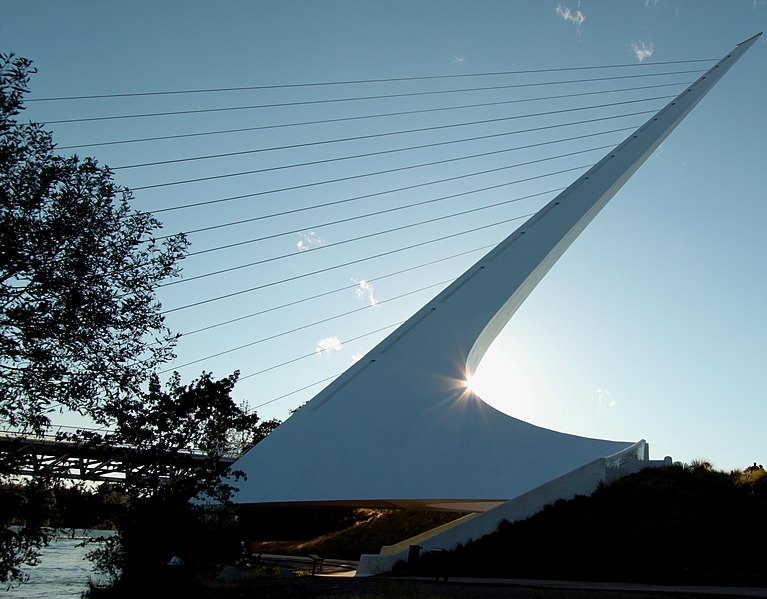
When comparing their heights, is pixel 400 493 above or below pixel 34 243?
below

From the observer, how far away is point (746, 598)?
6.48 metres

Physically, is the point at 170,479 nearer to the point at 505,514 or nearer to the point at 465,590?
the point at 465,590

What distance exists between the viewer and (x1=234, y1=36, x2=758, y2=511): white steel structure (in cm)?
1248

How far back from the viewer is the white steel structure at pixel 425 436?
1248cm

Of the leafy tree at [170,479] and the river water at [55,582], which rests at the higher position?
the leafy tree at [170,479]

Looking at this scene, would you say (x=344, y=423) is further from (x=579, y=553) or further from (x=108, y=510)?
(x=108, y=510)

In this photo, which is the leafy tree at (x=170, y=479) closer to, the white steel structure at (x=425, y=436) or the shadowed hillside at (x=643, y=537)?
the white steel structure at (x=425, y=436)

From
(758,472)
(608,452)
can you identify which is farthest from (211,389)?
(758,472)

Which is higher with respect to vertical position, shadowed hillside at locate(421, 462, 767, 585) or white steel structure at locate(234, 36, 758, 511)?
white steel structure at locate(234, 36, 758, 511)

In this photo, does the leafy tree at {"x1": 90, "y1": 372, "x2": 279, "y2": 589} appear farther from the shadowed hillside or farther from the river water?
the shadowed hillside

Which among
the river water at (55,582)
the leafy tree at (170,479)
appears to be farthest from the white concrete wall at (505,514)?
the river water at (55,582)

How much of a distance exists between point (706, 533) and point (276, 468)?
26.4 ft

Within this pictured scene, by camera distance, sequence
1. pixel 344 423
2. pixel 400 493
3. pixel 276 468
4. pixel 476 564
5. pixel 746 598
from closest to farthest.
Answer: pixel 746 598, pixel 476 564, pixel 400 493, pixel 276 468, pixel 344 423

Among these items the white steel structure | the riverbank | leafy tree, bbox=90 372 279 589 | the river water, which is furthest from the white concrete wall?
the river water
